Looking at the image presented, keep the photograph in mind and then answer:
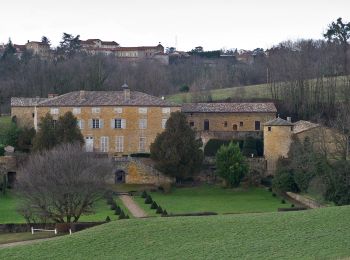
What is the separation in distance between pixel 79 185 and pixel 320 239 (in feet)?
43.6

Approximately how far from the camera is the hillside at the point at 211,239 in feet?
80.8

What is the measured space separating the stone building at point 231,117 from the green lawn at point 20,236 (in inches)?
1022

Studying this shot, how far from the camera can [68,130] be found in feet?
165

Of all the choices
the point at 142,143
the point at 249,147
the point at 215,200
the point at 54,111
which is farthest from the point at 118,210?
the point at 54,111

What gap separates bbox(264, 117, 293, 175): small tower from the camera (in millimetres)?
50562

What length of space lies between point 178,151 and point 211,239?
22305mm

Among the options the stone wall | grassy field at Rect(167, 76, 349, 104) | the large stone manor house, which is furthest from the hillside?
grassy field at Rect(167, 76, 349, 104)

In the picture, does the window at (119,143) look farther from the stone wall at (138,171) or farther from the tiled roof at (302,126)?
the tiled roof at (302,126)

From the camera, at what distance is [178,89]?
281 ft

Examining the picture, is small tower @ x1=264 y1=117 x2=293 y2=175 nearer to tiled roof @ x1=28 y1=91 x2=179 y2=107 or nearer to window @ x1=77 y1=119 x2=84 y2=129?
tiled roof @ x1=28 y1=91 x2=179 y2=107

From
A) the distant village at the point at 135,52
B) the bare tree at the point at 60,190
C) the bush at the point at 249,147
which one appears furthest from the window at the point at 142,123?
the distant village at the point at 135,52

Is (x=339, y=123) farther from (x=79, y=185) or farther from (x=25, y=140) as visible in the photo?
(x=25, y=140)

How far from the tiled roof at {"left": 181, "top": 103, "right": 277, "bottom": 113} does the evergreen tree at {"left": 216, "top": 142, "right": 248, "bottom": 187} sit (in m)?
10.1

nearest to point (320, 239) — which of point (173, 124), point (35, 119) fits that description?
point (173, 124)
